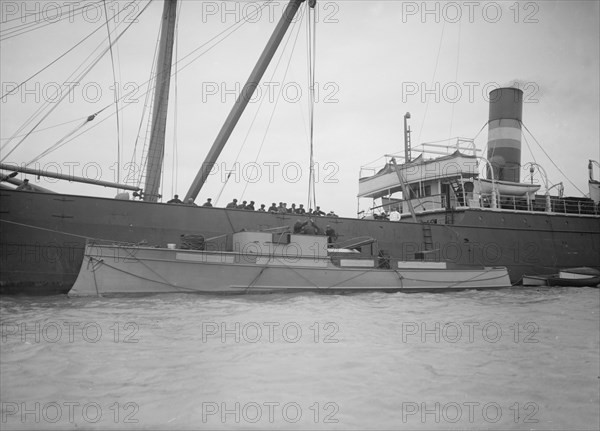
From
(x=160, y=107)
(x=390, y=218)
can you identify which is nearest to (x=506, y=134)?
(x=390, y=218)

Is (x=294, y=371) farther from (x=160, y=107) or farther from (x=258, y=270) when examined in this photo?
(x=160, y=107)

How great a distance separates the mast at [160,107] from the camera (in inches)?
569

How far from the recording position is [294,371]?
15.8ft

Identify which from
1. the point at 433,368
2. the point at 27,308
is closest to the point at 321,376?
the point at 433,368

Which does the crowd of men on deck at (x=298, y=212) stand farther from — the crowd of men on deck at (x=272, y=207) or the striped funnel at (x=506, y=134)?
the striped funnel at (x=506, y=134)

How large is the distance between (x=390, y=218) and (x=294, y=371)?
1546 centimetres

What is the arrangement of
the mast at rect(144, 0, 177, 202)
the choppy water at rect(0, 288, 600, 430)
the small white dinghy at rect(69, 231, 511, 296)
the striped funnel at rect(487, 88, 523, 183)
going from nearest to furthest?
1. the choppy water at rect(0, 288, 600, 430)
2. the small white dinghy at rect(69, 231, 511, 296)
3. the mast at rect(144, 0, 177, 202)
4. the striped funnel at rect(487, 88, 523, 183)

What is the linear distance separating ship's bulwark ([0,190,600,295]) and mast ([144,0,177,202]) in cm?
89

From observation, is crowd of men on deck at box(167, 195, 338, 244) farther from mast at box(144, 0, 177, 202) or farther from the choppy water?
the choppy water

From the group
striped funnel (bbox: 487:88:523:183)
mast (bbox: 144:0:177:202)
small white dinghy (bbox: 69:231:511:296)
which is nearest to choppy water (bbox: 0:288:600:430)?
small white dinghy (bbox: 69:231:511:296)

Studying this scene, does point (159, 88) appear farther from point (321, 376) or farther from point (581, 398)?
point (581, 398)

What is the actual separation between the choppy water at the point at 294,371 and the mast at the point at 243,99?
7329 mm

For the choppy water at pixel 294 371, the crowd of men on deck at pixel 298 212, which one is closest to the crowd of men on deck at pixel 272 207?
the crowd of men on deck at pixel 298 212

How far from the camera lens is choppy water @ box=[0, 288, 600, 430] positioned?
3527 millimetres
